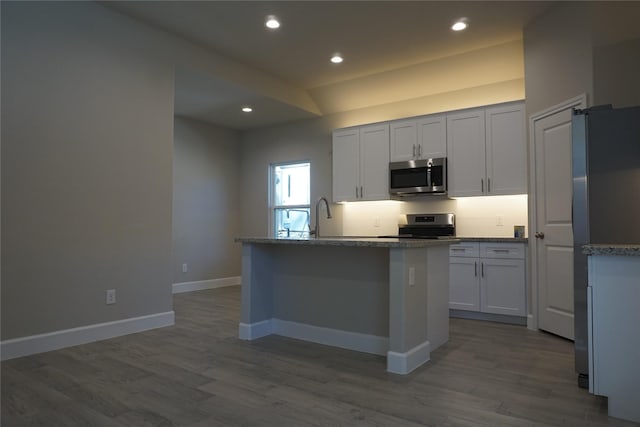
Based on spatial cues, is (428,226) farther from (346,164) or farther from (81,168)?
(81,168)

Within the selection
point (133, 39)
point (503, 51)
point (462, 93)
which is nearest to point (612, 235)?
point (503, 51)

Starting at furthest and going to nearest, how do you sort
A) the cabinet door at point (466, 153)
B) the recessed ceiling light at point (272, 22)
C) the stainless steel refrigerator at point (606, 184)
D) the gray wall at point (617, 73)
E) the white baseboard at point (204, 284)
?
1. the white baseboard at point (204, 284)
2. the cabinet door at point (466, 153)
3. the recessed ceiling light at point (272, 22)
4. the gray wall at point (617, 73)
5. the stainless steel refrigerator at point (606, 184)

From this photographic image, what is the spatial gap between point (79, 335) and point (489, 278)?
3.90 meters

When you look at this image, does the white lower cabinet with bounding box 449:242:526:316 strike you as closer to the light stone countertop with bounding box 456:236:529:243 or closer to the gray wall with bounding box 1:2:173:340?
the light stone countertop with bounding box 456:236:529:243

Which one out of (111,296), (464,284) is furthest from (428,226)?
(111,296)

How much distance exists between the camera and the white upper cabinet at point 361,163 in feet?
18.4

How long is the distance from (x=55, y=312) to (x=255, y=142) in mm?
4563

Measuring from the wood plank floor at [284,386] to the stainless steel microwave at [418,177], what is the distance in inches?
81.2

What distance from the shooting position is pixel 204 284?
6.70 m

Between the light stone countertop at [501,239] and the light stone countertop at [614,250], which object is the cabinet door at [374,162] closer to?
the light stone countertop at [501,239]

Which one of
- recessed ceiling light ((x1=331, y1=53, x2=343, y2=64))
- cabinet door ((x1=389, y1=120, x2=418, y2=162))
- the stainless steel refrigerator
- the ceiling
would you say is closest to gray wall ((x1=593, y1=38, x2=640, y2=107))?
the ceiling

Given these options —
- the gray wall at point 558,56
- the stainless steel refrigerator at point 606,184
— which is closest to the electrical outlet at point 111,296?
the stainless steel refrigerator at point 606,184

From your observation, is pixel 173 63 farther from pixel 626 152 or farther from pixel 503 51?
pixel 626 152

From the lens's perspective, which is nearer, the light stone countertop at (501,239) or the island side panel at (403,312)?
the island side panel at (403,312)
